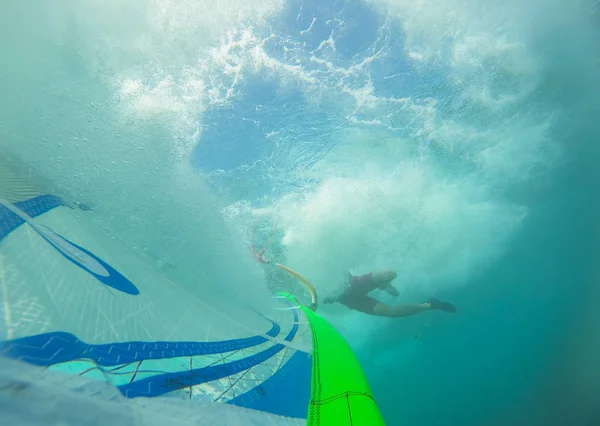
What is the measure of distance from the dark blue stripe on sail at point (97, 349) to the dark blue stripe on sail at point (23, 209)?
1512mm

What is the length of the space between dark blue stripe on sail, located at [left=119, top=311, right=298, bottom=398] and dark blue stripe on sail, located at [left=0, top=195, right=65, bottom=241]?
1.97m

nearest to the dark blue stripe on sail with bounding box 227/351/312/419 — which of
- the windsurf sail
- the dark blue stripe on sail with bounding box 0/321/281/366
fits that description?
the windsurf sail

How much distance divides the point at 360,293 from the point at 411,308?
2473 mm

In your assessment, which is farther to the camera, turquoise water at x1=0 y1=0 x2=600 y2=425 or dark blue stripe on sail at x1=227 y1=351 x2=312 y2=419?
turquoise water at x1=0 y1=0 x2=600 y2=425

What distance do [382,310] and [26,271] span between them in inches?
544

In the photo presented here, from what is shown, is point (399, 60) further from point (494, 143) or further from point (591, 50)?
point (591, 50)

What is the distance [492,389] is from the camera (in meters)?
40.4

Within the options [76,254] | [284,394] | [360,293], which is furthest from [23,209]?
[360,293]

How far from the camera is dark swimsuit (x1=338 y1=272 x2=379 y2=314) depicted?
45.2ft

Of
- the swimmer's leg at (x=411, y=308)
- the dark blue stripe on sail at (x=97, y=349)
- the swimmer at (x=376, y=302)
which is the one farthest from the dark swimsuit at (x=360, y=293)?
the dark blue stripe on sail at (x=97, y=349)

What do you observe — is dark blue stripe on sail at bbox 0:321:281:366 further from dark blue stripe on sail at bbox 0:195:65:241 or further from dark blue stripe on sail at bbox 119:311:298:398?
dark blue stripe on sail at bbox 0:195:65:241

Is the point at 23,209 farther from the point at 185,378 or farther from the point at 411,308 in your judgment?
the point at 411,308

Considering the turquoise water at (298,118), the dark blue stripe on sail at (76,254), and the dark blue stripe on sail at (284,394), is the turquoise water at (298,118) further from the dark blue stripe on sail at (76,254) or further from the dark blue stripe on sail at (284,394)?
the dark blue stripe on sail at (284,394)

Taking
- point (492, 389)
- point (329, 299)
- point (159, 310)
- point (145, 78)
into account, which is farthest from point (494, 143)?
point (492, 389)
